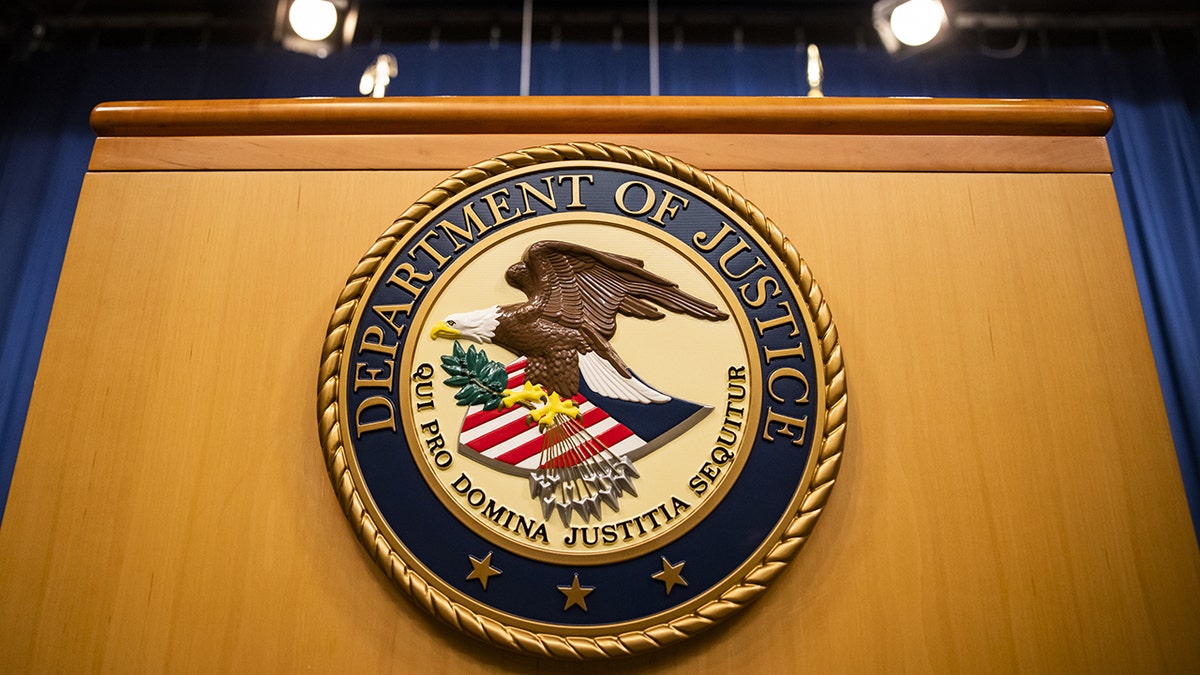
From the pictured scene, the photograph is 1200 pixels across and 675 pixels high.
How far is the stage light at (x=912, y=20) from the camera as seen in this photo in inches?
81.4

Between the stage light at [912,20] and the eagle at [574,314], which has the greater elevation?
the stage light at [912,20]

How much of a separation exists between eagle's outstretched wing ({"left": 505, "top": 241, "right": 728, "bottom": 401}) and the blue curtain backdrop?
2.13 metres

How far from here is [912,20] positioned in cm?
209

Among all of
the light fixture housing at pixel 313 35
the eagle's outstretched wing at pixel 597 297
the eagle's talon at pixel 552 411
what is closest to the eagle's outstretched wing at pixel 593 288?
the eagle's outstretched wing at pixel 597 297

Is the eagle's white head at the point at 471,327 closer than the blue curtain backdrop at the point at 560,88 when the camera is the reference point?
Yes

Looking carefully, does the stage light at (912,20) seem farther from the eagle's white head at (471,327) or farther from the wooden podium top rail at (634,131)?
the eagle's white head at (471,327)

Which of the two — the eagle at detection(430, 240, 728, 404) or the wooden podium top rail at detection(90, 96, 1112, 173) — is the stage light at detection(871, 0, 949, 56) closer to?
the wooden podium top rail at detection(90, 96, 1112, 173)

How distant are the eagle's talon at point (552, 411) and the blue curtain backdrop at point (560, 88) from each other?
7.45 ft

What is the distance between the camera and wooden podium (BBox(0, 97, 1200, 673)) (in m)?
0.89

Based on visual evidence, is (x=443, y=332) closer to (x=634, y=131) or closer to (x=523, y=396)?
(x=523, y=396)

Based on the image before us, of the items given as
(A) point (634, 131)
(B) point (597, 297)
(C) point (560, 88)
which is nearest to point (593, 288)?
(B) point (597, 297)

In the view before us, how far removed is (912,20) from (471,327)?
180 cm

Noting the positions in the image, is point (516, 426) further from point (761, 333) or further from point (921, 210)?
point (921, 210)

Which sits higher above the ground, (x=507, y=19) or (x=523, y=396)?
(x=507, y=19)
